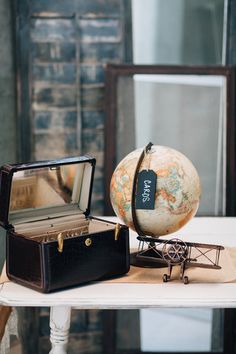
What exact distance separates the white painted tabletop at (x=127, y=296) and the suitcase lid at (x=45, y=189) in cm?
24

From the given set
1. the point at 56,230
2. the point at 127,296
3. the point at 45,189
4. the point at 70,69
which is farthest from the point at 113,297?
the point at 70,69

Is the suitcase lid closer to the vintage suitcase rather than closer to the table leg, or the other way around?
the vintage suitcase

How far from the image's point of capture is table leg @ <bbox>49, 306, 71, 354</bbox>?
7.23ft

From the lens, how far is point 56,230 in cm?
237

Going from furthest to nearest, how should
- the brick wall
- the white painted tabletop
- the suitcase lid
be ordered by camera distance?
the brick wall
the suitcase lid
the white painted tabletop

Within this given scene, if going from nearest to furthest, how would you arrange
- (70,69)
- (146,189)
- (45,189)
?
(146,189) → (45,189) → (70,69)

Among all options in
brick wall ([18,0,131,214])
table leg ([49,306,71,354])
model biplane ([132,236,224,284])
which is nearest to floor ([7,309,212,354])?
brick wall ([18,0,131,214])

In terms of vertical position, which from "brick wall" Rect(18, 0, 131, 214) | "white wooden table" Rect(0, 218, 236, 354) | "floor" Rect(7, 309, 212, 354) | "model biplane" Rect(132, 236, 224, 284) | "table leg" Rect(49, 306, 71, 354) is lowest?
"floor" Rect(7, 309, 212, 354)

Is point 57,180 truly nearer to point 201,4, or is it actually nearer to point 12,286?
point 12,286

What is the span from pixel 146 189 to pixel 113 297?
351 mm

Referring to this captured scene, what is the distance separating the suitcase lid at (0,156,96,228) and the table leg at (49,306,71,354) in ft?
1.00

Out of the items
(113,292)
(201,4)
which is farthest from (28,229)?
(201,4)

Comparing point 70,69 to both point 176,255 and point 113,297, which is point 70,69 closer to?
point 176,255

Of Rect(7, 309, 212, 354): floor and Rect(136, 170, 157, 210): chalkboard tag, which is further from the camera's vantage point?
Rect(7, 309, 212, 354): floor
